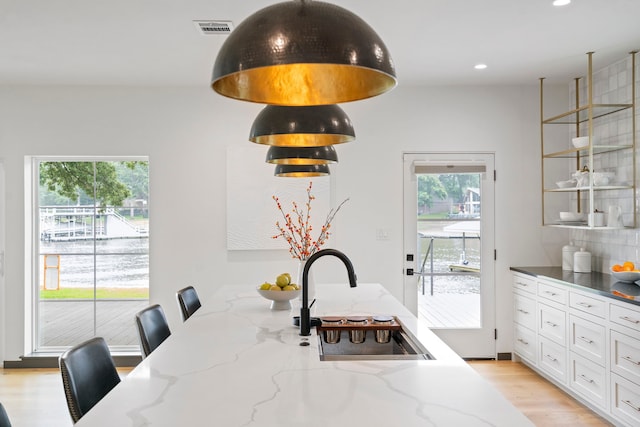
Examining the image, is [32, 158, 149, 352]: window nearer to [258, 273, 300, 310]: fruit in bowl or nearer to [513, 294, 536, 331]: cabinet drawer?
[258, 273, 300, 310]: fruit in bowl

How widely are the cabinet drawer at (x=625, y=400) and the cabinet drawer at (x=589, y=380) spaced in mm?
82

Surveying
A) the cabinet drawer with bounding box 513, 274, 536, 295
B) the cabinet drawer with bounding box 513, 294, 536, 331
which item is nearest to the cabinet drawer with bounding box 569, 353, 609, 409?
the cabinet drawer with bounding box 513, 294, 536, 331

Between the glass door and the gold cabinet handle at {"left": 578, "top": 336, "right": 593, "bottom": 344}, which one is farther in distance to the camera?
the glass door

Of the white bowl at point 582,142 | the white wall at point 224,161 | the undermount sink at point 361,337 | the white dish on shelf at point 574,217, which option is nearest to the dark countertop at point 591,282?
the white wall at point 224,161

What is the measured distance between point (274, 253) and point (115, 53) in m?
2.18

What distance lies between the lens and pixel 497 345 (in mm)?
4754

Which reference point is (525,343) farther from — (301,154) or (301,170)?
(301,154)

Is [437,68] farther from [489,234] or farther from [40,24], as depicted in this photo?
[40,24]

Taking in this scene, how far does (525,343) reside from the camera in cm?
445

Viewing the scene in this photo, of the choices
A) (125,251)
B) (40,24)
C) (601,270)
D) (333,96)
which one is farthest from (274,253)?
(333,96)

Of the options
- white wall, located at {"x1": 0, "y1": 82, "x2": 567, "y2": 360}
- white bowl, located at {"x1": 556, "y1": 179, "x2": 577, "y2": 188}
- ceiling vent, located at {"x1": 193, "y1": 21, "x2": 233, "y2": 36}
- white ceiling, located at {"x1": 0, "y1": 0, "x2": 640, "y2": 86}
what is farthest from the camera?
white wall, located at {"x1": 0, "y1": 82, "x2": 567, "y2": 360}

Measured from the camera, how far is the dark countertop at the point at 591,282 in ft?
10.5

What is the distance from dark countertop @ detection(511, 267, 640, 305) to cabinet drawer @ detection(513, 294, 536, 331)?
251 millimetres

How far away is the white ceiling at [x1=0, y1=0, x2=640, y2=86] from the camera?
2885mm
